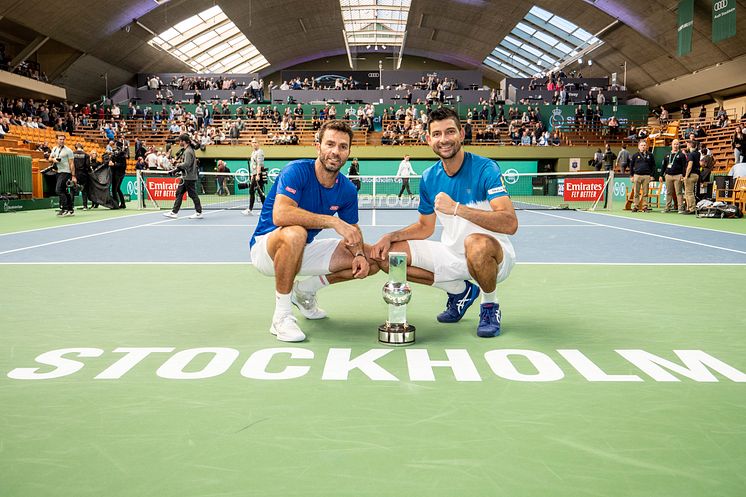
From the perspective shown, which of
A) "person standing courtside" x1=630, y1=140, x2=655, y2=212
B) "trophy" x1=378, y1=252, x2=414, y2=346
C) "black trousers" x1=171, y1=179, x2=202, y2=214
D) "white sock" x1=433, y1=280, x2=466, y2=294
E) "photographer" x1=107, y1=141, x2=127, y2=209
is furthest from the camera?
"photographer" x1=107, y1=141, x2=127, y2=209

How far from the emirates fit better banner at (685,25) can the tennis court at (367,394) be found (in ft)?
103

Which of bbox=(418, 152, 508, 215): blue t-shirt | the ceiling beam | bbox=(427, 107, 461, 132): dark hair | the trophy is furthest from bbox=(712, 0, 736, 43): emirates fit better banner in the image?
the ceiling beam

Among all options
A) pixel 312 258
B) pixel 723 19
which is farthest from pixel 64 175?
pixel 723 19

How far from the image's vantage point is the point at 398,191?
99.4 feet

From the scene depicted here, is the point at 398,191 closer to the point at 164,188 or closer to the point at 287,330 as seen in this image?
the point at 164,188

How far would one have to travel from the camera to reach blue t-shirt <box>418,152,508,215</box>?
4.39 metres

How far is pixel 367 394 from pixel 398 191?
1084 inches

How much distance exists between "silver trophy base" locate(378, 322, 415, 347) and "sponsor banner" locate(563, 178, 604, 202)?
19.5 metres

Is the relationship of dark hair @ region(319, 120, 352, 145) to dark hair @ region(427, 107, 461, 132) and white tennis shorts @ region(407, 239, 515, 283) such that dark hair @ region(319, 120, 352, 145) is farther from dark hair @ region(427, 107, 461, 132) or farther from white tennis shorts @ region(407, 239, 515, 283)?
white tennis shorts @ region(407, 239, 515, 283)

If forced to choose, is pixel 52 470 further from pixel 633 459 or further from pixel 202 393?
pixel 633 459

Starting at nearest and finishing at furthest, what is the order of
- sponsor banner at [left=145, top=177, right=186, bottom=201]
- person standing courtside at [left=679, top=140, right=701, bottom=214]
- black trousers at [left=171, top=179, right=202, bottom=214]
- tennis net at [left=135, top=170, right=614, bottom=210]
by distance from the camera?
black trousers at [left=171, top=179, right=202, bottom=214], person standing courtside at [left=679, top=140, right=701, bottom=214], tennis net at [left=135, top=170, right=614, bottom=210], sponsor banner at [left=145, top=177, right=186, bottom=201]

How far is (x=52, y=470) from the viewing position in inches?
86.1

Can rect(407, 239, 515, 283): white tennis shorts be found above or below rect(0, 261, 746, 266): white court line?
above

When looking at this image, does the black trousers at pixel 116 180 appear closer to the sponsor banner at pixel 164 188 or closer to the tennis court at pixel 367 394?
A: the sponsor banner at pixel 164 188
